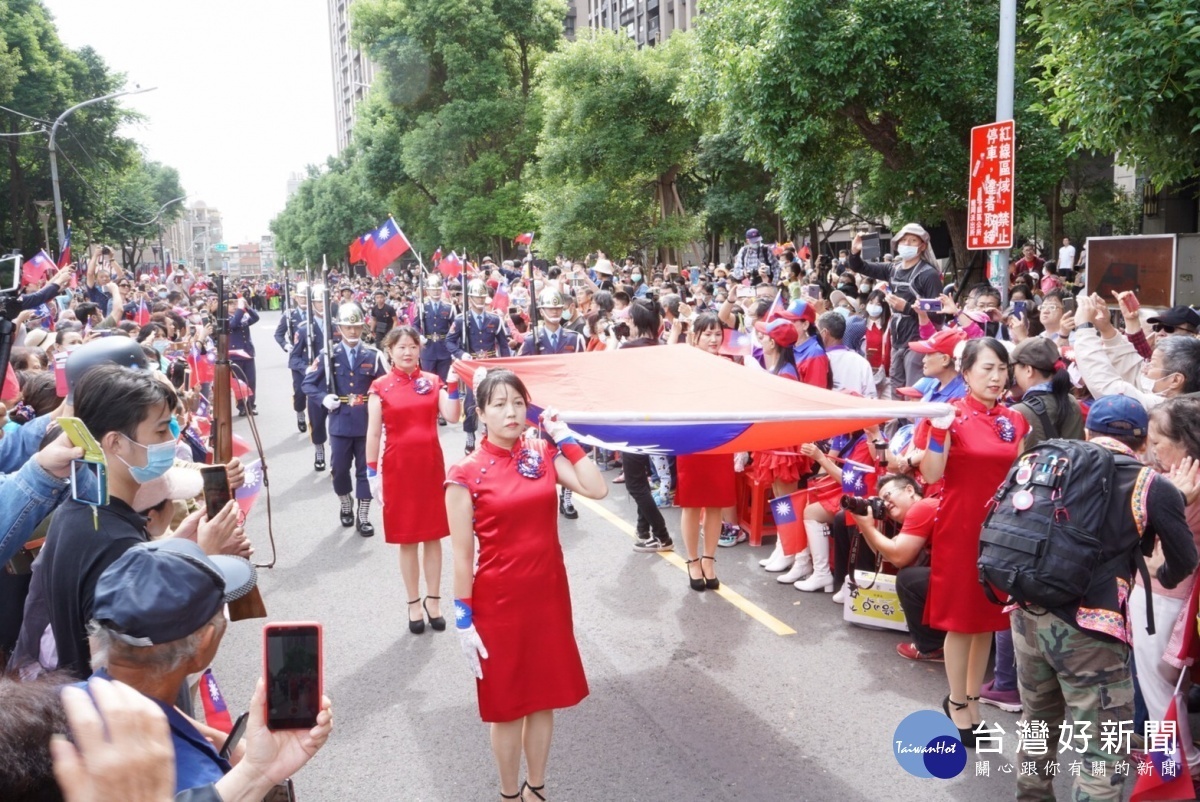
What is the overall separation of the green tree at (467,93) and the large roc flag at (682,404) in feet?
101

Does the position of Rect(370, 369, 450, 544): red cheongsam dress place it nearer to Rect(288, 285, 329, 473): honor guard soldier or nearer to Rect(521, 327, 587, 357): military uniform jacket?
Rect(521, 327, 587, 357): military uniform jacket

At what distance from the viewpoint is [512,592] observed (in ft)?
13.0

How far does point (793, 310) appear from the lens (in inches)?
295

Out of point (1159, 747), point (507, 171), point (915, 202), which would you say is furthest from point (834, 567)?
point (507, 171)

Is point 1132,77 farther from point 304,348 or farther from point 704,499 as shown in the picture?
point 304,348

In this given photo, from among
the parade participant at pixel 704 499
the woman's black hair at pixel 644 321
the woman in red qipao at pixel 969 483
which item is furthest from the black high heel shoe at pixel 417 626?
the woman in red qipao at pixel 969 483

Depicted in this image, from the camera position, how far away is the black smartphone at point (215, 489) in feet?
10.1

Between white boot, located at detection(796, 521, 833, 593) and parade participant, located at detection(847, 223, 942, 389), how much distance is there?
2.46 metres

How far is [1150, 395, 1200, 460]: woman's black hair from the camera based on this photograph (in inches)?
152

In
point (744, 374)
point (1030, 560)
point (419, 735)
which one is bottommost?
point (419, 735)

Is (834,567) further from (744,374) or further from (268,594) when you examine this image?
(268,594)

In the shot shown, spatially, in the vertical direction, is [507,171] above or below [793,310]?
above

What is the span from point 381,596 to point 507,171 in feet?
107

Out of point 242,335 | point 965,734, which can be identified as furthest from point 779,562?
point 242,335
